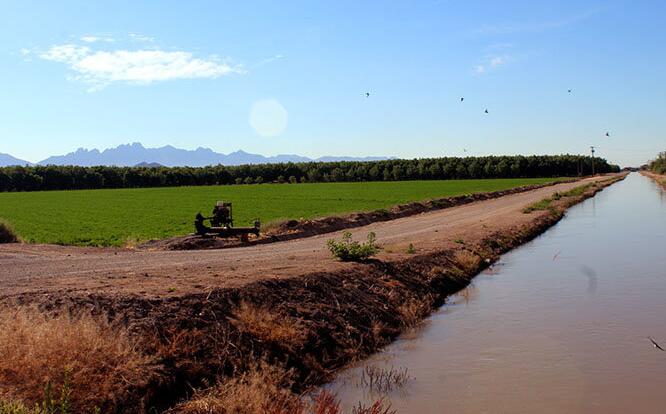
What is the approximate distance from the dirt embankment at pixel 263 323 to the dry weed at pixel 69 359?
0.68ft

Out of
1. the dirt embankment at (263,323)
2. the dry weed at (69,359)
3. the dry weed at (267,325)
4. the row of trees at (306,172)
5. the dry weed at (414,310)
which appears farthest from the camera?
the row of trees at (306,172)

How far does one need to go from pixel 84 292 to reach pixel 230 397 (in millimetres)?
4235

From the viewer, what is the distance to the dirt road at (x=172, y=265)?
12.4 m

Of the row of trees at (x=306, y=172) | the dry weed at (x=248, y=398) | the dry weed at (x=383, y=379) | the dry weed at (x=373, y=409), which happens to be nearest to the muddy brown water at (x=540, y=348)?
the dry weed at (x=383, y=379)

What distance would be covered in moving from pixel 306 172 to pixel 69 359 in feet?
482

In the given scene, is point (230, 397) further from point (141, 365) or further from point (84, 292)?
point (84, 292)

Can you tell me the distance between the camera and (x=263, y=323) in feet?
37.2

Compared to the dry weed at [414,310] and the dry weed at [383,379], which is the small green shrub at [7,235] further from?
the dry weed at [383,379]

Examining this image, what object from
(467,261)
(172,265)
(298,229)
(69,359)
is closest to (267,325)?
(69,359)

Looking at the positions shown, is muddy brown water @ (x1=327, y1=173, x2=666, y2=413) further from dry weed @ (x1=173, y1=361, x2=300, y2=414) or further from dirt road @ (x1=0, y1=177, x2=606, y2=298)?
dirt road @ (x1=0, y1=177, x2=606, y2=298)

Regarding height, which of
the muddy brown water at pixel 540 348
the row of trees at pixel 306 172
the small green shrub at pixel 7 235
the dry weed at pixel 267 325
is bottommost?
the muddy brown water at pixel 540 348

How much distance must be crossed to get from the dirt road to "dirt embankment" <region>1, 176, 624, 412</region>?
2.20ft

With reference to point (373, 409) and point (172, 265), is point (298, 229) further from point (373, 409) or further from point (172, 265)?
point (373, 409)

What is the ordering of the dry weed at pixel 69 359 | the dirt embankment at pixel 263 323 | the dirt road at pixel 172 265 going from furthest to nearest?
1. the dirt road at pixel 172 265
2. the dirt embankment at pixel 263 323
3. the dry weed at pixel 69 359
